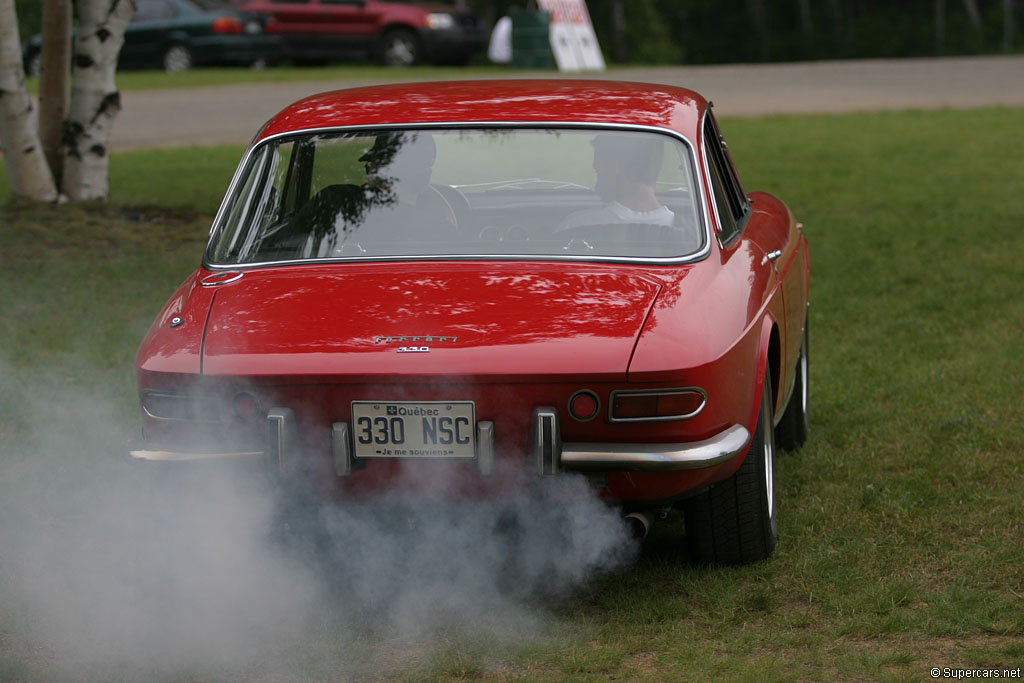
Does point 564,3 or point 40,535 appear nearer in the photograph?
point 40,535

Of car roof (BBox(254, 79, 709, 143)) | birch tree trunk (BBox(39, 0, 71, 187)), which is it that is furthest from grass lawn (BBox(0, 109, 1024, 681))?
car roof (BBox(254, 79, 709, 143))

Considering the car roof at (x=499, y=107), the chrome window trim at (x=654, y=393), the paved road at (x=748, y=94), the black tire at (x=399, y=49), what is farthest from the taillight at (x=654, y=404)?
the black tire at (x=399, y=49)

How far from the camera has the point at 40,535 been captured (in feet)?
16.5

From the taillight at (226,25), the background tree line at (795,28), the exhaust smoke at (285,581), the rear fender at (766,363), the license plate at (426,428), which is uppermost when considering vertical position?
the license plate at (426,428)

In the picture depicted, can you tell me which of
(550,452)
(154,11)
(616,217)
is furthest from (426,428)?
(154,11)

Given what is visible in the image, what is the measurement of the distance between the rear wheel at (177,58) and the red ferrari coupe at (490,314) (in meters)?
22.5

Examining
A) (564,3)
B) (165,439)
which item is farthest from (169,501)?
(564,3)

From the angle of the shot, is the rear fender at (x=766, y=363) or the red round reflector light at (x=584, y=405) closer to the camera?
the red round reflector light at (x=584, y=405)

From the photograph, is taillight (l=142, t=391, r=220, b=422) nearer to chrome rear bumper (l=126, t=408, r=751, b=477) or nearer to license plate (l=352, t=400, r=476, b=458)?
chrome rear bumper (l=126, t=408, r=751, b=477)

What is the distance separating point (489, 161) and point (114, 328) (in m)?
4.07

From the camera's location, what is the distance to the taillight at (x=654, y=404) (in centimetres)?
389

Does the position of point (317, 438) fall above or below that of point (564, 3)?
above

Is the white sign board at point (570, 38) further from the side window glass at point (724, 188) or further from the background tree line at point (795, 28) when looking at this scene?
the side window glass at point (724, 188)

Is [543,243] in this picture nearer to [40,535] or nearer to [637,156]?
[637,156]
